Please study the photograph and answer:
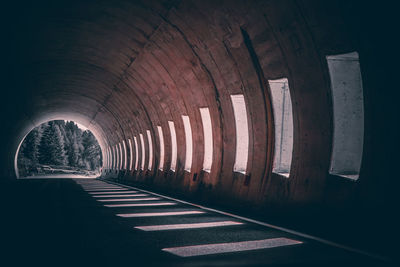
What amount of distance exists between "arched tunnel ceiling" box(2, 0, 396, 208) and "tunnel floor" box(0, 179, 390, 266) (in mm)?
1692

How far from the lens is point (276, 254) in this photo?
547 cm

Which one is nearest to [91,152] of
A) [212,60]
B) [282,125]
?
[212,60]

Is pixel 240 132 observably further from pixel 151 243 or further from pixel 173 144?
pixel 173 144

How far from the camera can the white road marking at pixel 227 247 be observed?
5.56 metres

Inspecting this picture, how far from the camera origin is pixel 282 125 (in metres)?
10.1

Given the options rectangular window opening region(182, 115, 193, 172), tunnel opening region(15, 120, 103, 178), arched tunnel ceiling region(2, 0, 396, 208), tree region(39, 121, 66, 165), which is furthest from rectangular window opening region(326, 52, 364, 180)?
tree region(39, 121, 66, 165)

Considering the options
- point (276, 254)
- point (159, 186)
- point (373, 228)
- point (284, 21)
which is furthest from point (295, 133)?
point (159, 186)

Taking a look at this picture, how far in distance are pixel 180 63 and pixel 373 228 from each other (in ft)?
27.7

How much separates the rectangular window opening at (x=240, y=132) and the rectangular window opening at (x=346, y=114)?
4414 mm

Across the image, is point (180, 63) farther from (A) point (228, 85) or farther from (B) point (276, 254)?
(B) point (276, 254)

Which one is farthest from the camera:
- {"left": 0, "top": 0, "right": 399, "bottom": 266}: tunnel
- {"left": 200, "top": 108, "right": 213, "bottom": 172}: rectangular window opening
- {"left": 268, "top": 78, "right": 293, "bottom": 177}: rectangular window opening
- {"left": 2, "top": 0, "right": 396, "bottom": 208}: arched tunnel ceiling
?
{"left": 200, "top": 108, "right": 213, "bottom": 172}: rectangular window opening

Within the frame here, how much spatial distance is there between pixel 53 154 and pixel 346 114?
110 meters

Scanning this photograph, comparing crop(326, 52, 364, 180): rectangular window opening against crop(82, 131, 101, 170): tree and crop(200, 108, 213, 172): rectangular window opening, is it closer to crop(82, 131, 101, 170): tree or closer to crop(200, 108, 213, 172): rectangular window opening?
crop(200, 108, 213, 172): rectangular window opening

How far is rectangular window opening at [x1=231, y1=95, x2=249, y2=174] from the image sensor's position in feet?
39.0
